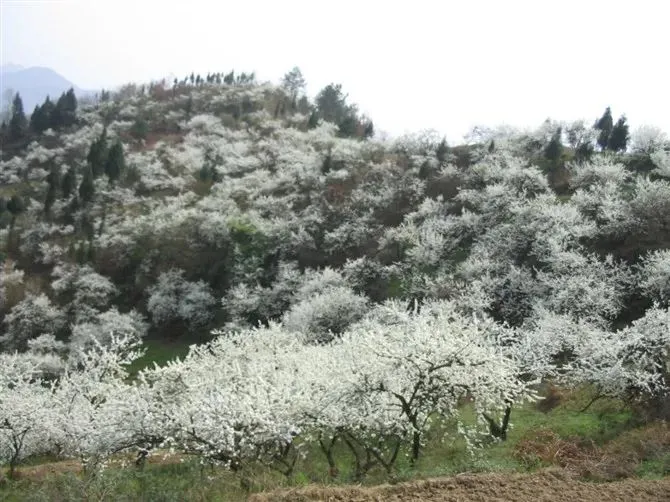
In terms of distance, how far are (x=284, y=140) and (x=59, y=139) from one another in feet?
202

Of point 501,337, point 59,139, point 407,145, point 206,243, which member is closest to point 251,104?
point 59,139

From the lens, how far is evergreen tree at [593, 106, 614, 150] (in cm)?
9075

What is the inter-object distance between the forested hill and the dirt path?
858 inches

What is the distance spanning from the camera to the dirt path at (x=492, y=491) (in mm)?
10906

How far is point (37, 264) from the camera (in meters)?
79.6

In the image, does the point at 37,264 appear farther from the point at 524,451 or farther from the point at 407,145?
the point at 524,451

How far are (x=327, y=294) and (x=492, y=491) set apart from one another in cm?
4432

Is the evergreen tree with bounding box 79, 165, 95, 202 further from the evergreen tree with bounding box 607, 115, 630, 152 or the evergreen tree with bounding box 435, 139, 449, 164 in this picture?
the evergreen tree with bounding box 607, 115, 630, 152

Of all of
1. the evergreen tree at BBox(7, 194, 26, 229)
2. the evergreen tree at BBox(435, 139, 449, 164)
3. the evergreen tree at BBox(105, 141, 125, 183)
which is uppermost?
the evergreen tree at BBox(435, 139, 449, 164)

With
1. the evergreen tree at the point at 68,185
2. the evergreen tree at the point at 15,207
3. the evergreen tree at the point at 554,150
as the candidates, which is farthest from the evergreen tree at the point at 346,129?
the evergreen tree at the point at 15,207

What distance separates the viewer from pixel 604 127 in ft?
311

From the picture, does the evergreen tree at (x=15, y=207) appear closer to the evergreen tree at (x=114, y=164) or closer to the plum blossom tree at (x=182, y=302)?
the evergreen tree at (x=114, y=164)

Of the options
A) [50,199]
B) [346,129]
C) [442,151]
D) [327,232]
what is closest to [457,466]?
[327,232]

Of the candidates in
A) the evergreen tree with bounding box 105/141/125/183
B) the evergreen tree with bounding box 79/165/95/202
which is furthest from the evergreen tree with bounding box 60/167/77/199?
the evergreen tree with bounding box 105/141/125/183
